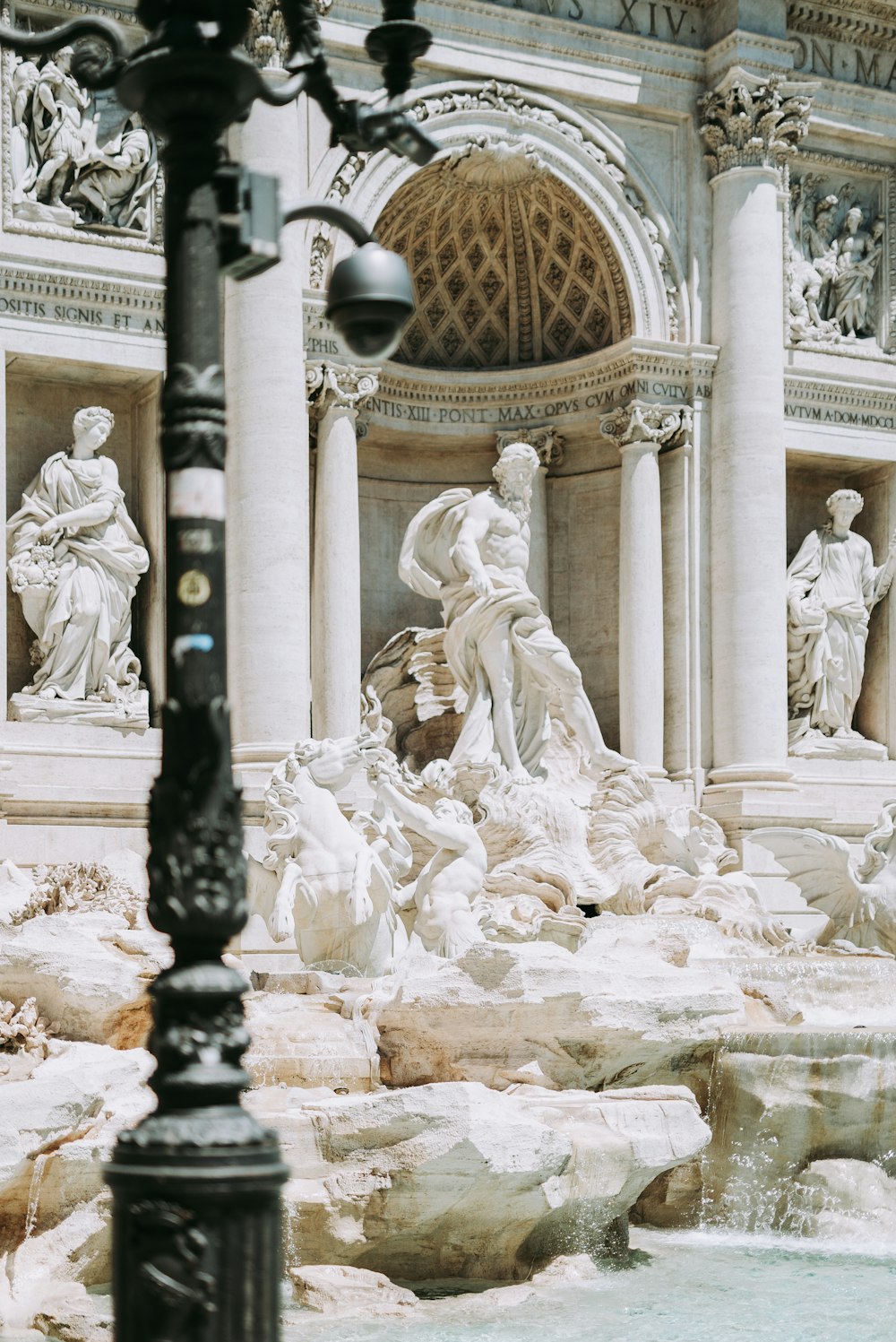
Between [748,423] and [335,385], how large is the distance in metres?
4.98

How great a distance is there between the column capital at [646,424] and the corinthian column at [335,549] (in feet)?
10.6

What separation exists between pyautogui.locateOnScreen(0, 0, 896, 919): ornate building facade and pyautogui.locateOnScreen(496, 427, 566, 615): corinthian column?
5 cm

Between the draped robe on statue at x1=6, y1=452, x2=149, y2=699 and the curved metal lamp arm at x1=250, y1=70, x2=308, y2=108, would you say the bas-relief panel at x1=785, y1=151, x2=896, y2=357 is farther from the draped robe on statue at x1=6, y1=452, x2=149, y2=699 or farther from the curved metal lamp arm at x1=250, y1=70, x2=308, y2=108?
the curved metal lamp arm at x1=250, y1=70, x2=308, y2=108

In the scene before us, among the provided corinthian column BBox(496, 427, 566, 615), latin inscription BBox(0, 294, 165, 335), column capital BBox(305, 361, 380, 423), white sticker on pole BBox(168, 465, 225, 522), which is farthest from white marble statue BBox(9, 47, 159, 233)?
white sticker on pole BBox(168, 465, 225, 522)

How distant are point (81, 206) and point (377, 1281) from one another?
39.6ft

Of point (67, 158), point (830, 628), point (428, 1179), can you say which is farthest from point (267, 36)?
point (428, 1179)

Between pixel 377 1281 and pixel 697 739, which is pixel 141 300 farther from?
pixel 377 1281

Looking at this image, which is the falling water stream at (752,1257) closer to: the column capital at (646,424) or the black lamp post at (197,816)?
Result: the black lamp post at (197,816)

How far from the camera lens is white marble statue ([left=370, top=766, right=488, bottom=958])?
54.1 ft

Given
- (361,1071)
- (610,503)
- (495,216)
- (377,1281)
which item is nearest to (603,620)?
(610,503)

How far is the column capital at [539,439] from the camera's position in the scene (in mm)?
23875

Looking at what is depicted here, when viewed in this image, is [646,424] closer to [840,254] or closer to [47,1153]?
[840,254]

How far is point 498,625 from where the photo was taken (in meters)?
21.4

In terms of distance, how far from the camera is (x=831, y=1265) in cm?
1320
